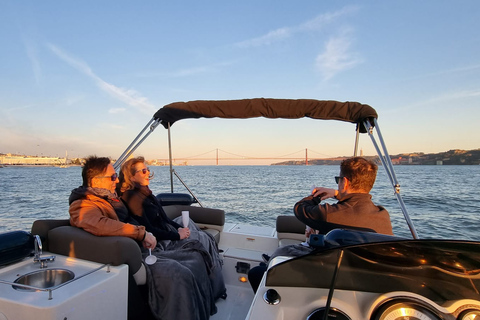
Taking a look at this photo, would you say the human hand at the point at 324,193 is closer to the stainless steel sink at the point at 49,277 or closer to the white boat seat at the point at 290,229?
the white boat seat at the point at 290,229

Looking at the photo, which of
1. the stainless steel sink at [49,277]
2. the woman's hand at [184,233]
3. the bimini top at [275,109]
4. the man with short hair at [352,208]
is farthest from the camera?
the bimini top at [275,109]

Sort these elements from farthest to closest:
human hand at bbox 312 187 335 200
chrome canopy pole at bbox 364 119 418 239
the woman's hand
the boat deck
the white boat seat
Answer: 1. the white boat seat
2. the woman's hand
3. the boat deck
4. chrome canopy pole at bbox 364 119 418 239
5. human hand at bbox 312 187 335 200

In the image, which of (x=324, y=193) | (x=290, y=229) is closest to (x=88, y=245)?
(x=324, y=193)

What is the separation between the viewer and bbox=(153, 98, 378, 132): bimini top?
9.52 feet

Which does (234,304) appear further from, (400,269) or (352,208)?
(400,269)

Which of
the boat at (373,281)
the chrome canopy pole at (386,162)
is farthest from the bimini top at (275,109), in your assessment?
the boat at (373,281)

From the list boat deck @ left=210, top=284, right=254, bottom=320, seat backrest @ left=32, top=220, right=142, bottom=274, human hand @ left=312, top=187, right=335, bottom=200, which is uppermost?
human hand @ left=312, top=187, right=335, bottom=200

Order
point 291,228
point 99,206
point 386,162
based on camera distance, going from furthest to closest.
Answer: point 291,228, point 386,162, point 99,206

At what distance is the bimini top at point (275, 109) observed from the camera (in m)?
2.90

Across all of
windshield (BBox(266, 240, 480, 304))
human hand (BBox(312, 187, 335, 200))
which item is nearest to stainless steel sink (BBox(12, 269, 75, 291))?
windshield (BBox(266, 240, 480, 304))

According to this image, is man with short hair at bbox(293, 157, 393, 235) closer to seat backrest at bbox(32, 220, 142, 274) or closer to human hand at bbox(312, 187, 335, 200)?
human hand at bbox(312, 187, 335, 200)

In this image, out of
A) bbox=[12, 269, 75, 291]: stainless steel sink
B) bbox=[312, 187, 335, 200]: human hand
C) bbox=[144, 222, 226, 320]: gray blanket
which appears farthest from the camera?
bbox=[312, 187, 335, 200]: human hand

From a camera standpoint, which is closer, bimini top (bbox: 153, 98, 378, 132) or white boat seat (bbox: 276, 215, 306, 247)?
bimini top (bbox: 153, 98, 378, 132)

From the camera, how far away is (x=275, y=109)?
120 inches
